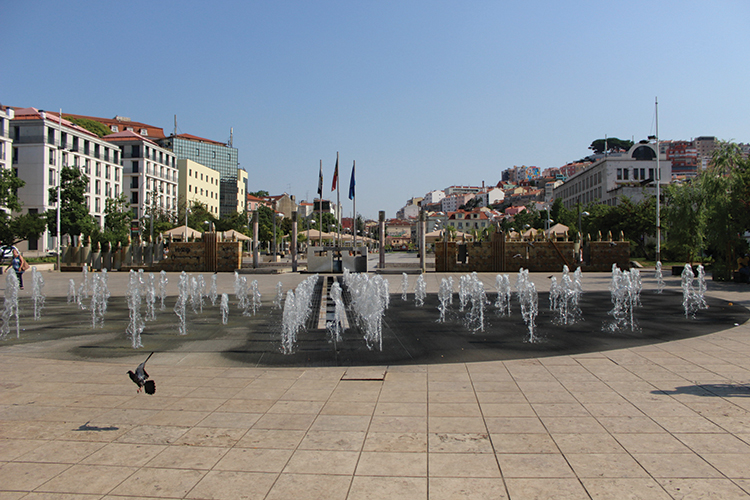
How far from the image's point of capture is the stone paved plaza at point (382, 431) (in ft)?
11.9

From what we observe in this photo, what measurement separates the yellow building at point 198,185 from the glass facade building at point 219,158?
5.49m

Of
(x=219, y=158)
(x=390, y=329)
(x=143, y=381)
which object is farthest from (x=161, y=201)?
(x=143, y=381)

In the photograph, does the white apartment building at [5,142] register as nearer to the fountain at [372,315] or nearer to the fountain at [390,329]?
the fountain at [390,329]

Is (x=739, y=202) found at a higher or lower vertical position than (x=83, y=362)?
higher

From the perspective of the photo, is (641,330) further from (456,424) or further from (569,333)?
(456,424)

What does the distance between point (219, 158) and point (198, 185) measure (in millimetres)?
16882

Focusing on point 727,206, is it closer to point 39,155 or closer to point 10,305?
point 10,305

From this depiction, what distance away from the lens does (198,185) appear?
8744 centimetres

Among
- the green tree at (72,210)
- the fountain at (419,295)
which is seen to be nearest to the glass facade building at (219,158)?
the green tree at (72,210)

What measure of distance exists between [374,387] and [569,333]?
539 centimetres

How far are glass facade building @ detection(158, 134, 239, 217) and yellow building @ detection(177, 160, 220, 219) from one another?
5493 mm

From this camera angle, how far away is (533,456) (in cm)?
411

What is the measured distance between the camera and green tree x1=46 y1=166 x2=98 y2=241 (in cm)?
4022

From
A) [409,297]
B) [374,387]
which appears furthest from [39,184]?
[374,387]
